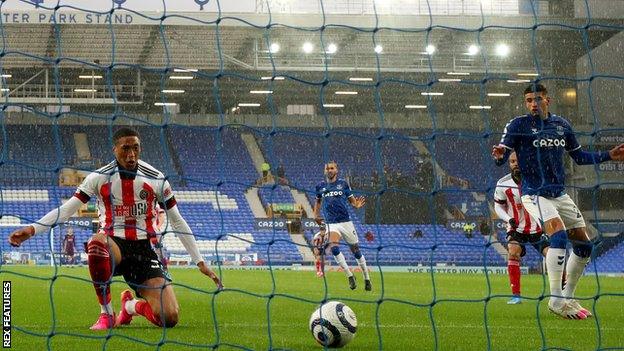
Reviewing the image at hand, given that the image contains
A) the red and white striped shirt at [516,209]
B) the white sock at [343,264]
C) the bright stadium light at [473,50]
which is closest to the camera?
the red and white striped shirt at [516,209]

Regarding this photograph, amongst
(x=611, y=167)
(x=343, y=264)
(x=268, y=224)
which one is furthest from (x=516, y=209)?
(x=611, y=167)

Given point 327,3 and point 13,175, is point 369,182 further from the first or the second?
point 13,175

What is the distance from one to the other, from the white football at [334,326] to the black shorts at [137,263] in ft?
5.20

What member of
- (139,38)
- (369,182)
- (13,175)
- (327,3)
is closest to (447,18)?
(327,3)

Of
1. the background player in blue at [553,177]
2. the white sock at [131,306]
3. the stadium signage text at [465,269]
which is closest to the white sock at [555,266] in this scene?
the background player in blue at [553,177]

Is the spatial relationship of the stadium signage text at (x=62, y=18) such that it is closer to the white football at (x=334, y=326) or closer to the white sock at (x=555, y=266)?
the white sock at (x=555, y=266)

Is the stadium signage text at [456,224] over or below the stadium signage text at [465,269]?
over

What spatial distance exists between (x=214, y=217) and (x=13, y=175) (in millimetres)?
6791

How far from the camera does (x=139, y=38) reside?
3127cm

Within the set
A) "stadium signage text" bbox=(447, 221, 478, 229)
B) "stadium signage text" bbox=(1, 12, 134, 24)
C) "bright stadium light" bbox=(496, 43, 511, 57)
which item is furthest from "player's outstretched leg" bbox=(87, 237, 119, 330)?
"stadium signage text" bbox=(447, 221, 478, 229)

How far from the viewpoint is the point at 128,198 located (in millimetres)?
7855

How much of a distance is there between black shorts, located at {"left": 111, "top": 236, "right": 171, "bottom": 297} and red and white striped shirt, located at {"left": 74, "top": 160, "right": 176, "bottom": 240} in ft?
0.21

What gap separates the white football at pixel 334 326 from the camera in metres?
6.70

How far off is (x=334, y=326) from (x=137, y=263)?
1.91 m
